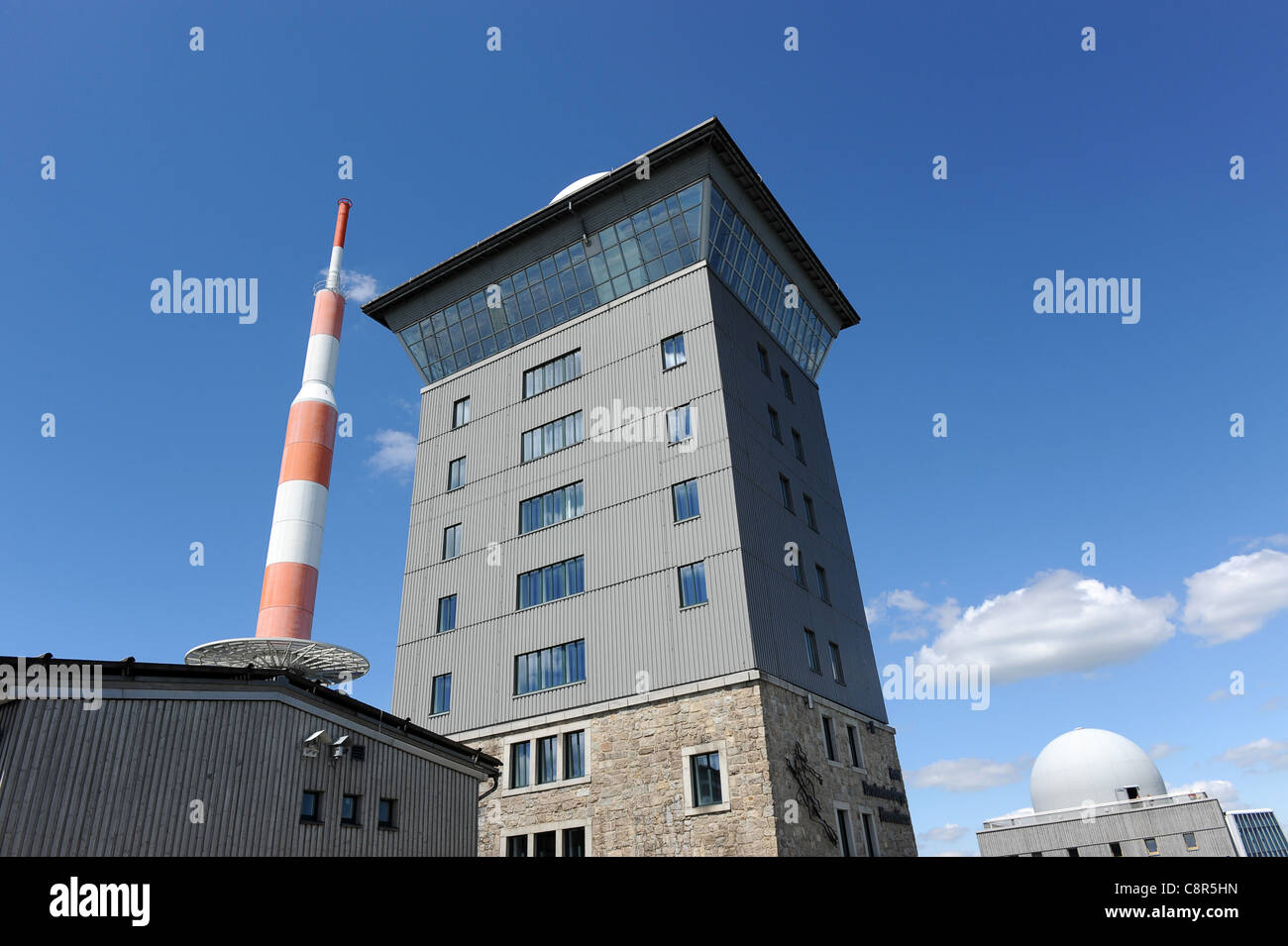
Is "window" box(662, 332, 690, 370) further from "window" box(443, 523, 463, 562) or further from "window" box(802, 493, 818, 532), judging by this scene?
"window" box(443, 523, 463, 562)

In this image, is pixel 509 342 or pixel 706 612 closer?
pixel 706 612

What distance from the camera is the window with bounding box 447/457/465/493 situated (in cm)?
4428

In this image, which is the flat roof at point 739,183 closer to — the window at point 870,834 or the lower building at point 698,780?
the lower building at point 698,780

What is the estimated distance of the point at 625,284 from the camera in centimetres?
4281

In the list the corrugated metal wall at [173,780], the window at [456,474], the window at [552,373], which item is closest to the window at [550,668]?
the window at [456,474]

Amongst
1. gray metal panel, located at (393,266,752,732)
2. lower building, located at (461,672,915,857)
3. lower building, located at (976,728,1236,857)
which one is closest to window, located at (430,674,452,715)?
gray metal panel, located at (393,266,752,732)

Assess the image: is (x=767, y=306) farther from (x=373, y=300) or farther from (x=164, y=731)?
(x=164, y=731)

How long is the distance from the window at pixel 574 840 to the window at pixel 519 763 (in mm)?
2988

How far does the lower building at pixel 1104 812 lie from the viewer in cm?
5206

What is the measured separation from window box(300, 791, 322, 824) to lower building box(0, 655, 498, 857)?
0.04m

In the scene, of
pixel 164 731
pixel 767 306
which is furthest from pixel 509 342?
pixel 164 731
